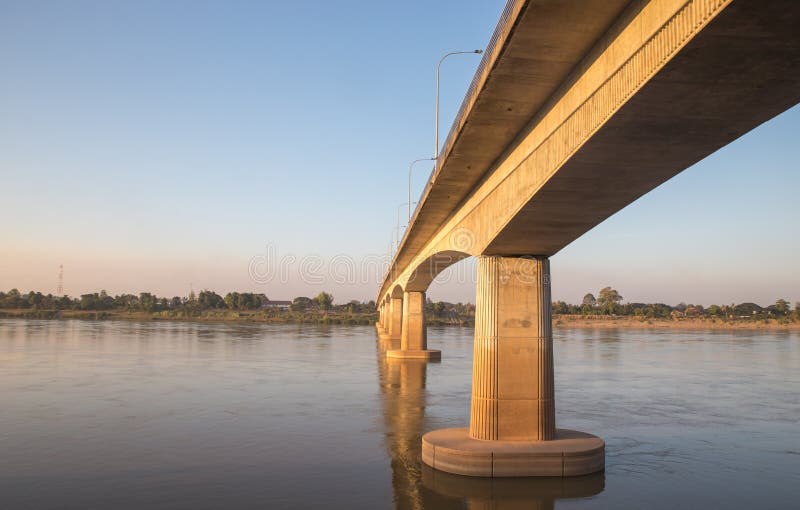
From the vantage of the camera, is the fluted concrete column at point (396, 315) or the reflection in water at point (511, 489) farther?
the fluted concrete column at point (396, 315)

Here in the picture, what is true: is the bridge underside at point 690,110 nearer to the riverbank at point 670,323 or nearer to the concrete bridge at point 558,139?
the concrete bridge at point 558,139

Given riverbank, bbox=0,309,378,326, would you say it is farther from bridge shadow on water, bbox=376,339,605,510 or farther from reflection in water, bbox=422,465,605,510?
reflection in water, bbox=422,465,605,510

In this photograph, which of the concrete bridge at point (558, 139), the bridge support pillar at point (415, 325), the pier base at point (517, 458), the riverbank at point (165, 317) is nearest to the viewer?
the concrete bridge at point (558, 139)

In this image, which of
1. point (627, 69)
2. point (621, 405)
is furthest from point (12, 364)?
point (627, 69)

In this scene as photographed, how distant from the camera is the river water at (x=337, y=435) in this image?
1719 centimetres

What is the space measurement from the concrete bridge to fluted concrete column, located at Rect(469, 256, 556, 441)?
0.04m

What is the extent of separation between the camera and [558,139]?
13.7m

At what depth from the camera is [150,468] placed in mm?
19516

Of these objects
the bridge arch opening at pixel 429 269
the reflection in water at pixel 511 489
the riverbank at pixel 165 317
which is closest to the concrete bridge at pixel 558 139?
the reflection in water at pixel 511 489

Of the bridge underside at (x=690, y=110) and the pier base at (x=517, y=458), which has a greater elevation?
the bridge underside at (x=690, y=110)

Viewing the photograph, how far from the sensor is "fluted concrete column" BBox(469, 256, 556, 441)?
64.5ft

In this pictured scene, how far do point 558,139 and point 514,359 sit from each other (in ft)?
26.9

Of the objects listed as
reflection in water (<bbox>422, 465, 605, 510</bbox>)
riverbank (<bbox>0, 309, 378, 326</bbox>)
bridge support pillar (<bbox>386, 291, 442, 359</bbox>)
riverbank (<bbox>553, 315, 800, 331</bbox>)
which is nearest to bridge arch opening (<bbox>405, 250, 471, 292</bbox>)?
bridge support pillar (<bbox>386, 291, 442, 359</bbox>)

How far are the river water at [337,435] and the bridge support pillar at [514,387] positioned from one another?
0.70m
